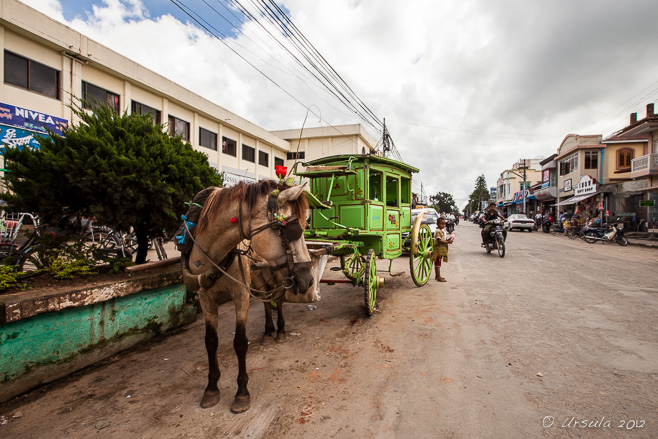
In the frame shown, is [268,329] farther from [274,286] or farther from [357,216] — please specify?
[357,216]

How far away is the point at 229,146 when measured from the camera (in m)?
21.4

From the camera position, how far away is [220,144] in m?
20.2

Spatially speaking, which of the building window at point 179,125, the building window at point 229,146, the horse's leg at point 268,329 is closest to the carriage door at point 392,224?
the horse's leg at point 268,329

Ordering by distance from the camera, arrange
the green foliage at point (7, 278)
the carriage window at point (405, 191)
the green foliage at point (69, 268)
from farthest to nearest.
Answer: the carriage window at point (405, 191) → the green foliage at point (69, 268) → the green foliage at point (7, 278)

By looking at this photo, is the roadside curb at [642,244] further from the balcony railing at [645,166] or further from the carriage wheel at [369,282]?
the carriage wheel at [369,282]

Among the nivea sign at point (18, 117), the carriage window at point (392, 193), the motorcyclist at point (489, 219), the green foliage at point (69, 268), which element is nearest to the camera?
the green foliage at point (69, 268)

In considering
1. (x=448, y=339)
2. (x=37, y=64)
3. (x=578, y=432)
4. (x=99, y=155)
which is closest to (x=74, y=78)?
(x=37, y=64)

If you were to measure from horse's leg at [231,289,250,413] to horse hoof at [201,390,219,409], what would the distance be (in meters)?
0.16

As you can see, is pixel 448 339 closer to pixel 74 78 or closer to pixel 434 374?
pixel 434 374

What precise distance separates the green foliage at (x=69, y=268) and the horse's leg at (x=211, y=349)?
1.77 metres

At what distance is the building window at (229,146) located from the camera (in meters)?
20.8

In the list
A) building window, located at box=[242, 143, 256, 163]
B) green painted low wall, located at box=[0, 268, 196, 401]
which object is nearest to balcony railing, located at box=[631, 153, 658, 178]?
green painted low wall, located at box=[0, 268, 196, 401]

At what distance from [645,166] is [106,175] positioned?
82.6 feet

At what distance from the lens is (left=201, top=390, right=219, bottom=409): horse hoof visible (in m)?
2.44
